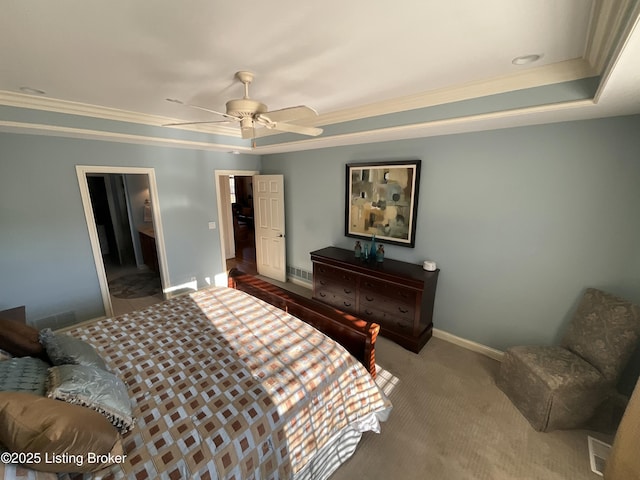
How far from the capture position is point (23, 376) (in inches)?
45.4

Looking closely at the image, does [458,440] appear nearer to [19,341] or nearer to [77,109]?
[19,341]

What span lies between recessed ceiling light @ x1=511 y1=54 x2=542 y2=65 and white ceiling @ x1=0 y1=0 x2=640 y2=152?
0.13ft

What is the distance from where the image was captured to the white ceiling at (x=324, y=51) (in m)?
1.17

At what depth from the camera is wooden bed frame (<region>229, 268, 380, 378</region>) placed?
194 centimetres

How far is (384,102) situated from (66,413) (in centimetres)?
294

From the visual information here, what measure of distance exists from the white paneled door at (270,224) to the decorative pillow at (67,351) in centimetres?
311

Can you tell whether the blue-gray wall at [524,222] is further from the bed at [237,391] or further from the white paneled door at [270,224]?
the white paneled door at [270,224]

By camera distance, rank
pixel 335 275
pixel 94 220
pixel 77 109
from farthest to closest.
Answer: pixel 335 275 < pixel 94 220 < pixel 77 109

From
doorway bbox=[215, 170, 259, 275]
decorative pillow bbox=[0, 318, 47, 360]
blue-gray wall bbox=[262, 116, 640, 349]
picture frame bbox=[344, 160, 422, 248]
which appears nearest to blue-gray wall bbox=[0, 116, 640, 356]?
blue-gray wall bbox=[262, 116, 640, 349]

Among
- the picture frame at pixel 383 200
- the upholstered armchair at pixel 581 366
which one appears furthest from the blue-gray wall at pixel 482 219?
the upholstered armchair at pixel 581 366

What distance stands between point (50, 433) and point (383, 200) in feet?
10.2

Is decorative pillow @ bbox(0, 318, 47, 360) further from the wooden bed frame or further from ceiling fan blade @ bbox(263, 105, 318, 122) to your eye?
ceiling fan blade @ bbox(263, 105, 318, 122)

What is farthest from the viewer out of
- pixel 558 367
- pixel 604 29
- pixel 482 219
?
pixel 482 219

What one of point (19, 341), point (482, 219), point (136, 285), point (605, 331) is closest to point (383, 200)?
point (482, 219)
